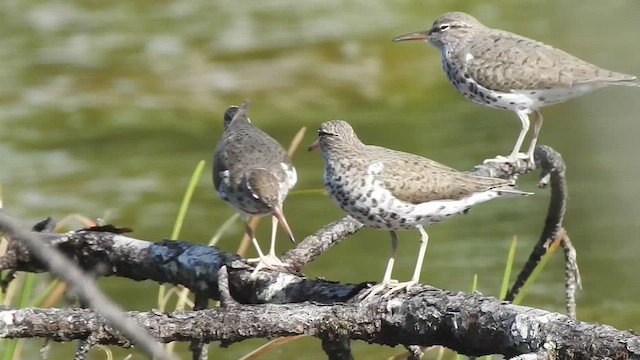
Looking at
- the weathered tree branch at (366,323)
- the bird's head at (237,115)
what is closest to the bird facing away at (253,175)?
the bird's head at (237,115)

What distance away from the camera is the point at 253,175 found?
205 inches

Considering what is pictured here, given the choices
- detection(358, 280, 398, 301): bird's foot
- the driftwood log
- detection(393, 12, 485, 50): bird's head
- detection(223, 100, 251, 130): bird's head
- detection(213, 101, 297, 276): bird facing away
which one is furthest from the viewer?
detection(393, 12, 485, 50): bird's head

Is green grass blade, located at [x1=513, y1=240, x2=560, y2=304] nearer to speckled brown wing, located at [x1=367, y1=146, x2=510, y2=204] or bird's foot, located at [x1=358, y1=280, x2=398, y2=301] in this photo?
speckled brown wing, located at [x1=367, y1=146, x2=510, y2=204]

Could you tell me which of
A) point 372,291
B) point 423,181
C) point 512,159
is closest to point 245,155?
point 423,181

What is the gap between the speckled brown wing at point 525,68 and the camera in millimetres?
6191

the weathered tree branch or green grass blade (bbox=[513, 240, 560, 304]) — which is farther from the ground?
the weathered tree branch

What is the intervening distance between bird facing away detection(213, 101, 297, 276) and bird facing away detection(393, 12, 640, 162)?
132 cm

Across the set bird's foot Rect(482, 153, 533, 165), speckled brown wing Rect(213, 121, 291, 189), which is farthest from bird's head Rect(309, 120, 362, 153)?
bird's foot Rect(482, 153, 533, 165)

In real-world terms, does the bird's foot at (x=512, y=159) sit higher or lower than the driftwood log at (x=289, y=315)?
lower

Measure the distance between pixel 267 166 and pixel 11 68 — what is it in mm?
9830

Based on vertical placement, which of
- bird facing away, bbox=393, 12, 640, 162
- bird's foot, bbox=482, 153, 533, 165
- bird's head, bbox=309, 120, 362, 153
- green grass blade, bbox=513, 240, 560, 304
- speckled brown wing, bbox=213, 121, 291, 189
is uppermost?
bird's head, bbox=309, 120, 362, 153

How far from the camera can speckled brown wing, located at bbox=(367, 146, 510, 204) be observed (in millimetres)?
4449

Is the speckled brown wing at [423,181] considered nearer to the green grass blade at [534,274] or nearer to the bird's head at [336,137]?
the bird's head at [336,137]

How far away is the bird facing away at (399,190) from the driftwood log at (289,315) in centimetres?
29
